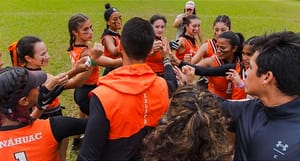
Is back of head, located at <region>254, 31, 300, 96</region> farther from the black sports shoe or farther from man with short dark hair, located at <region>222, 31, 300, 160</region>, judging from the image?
the black sports shoe

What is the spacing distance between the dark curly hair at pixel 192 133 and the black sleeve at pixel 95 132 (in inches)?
20.2

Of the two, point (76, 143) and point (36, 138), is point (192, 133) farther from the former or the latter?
point (76, 143)

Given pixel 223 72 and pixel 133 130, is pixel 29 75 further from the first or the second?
pixel 223 72

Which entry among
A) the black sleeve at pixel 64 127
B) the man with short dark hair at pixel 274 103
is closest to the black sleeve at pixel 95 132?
the black sleeve at pixel 64 127

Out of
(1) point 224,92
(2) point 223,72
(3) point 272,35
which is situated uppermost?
(3) point 272,35

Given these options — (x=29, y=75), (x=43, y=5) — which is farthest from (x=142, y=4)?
(x=29, y=75)

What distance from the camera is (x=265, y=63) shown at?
227cm

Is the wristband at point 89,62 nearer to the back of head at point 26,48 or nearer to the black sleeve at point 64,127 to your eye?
the back of head at point 26,48

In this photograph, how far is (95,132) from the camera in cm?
237

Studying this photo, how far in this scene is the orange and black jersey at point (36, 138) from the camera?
95.0 inches

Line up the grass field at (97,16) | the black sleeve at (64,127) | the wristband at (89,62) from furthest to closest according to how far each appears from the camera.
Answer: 1. the grass field at (97,16)
2. the wristband at (89,62)
3. the black sleeve at (64,127)

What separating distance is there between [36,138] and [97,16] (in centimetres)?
1702

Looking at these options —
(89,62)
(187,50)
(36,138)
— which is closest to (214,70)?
(187,50)

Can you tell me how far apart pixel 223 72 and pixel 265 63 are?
1.93 m
